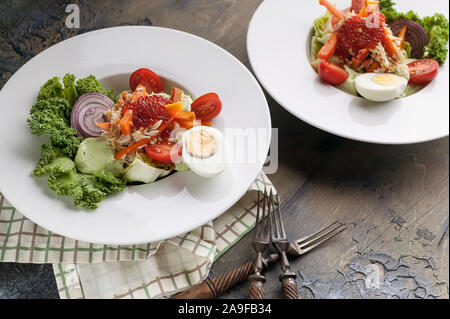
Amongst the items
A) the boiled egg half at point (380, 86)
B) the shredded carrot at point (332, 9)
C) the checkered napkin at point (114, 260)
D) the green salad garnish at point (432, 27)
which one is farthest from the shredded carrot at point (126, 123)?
the green salad garnish at point (432, 27)

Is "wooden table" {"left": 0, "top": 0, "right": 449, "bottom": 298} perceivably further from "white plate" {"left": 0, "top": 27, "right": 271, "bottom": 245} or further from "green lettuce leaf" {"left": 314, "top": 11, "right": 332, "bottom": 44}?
"green lettuce leaf" {"left": 314, "top": 11, "right": 332, "bottom": 44}

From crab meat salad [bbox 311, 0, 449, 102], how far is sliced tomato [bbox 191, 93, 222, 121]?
1.77 feet

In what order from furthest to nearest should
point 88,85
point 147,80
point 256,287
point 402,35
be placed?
point 402,35, point 147,80, point 88,85, point 256,287

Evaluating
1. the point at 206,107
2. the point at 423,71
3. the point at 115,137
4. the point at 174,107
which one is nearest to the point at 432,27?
the point at 423,71

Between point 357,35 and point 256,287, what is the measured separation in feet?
4.16

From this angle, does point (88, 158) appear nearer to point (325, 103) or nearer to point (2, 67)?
point (2, 67)

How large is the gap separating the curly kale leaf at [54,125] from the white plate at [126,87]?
78mm

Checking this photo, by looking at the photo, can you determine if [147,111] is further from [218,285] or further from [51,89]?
[218,285]

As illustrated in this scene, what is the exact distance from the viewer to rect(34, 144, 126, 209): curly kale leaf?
1.49 meters

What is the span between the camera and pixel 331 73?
6.42 feet

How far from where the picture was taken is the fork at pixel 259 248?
4.97 ft

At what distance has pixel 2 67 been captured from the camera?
1.91 meters

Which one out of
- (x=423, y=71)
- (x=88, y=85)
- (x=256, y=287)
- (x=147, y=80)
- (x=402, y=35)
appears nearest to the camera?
(x=256, y=287)

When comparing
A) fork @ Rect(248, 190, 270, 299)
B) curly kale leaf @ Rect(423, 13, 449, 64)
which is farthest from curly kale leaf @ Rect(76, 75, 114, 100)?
curly kale leaf @ Rect(423, 13, 449, 64)
